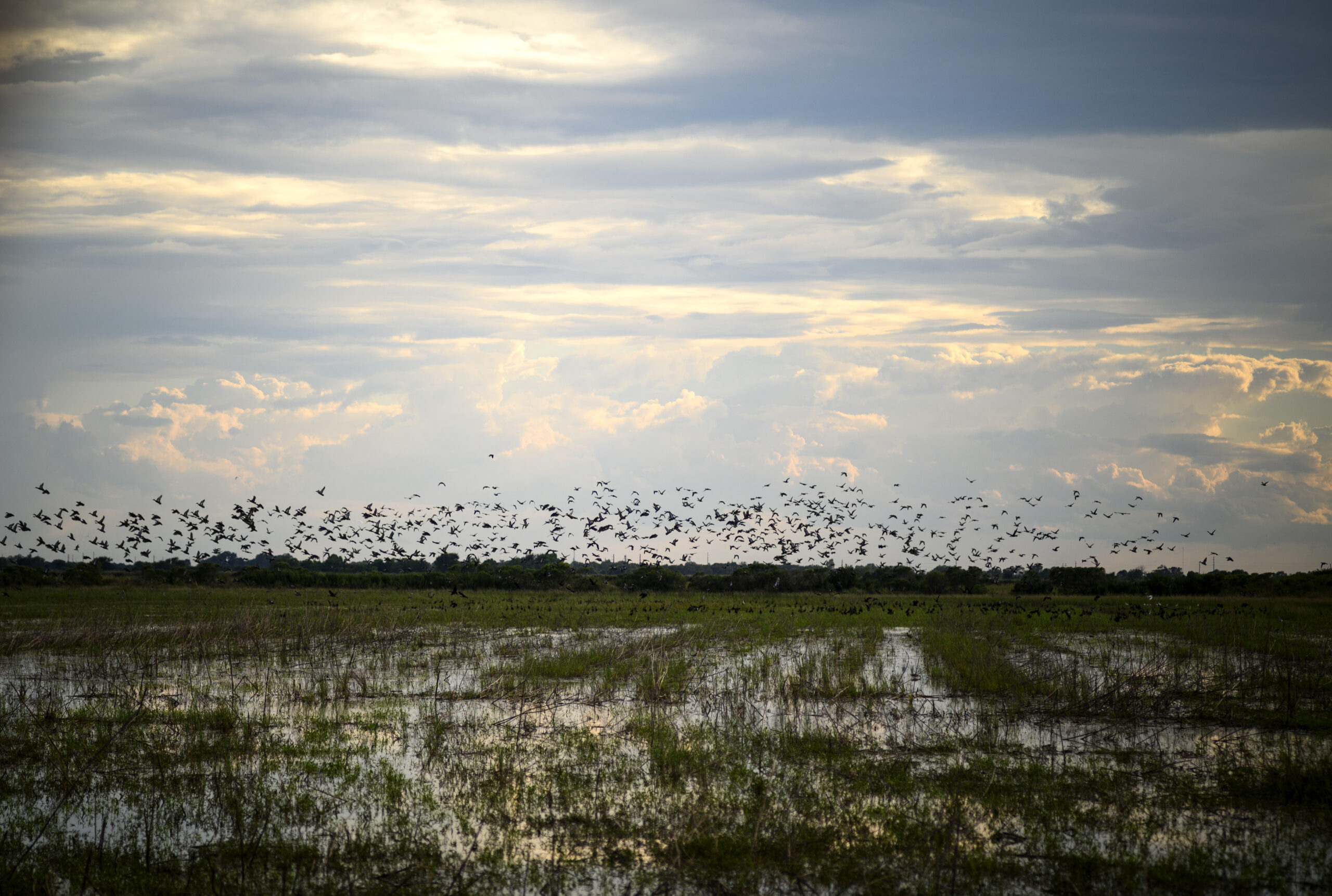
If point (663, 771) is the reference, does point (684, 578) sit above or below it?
below

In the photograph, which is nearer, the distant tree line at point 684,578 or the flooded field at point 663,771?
the flooded field at point 663,771

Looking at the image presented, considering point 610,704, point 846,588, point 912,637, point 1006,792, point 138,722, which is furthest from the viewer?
point 846,588

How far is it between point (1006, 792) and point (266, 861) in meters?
8.29

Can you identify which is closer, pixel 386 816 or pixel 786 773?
pixel 386 816

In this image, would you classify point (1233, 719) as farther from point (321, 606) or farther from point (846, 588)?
point (846, 588)

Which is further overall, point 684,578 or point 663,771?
point 684,578

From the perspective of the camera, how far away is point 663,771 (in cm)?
1109

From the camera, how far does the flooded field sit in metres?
8.10

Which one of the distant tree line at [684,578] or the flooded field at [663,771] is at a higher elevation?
the flooded field at [663,771]

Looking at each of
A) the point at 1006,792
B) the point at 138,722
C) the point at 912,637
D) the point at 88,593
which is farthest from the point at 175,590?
the point at 1006,792

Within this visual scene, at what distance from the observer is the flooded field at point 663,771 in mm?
8102

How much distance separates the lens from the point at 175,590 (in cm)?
4275

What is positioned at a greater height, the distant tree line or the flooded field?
the flooded field

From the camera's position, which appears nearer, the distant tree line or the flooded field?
the flooded field
